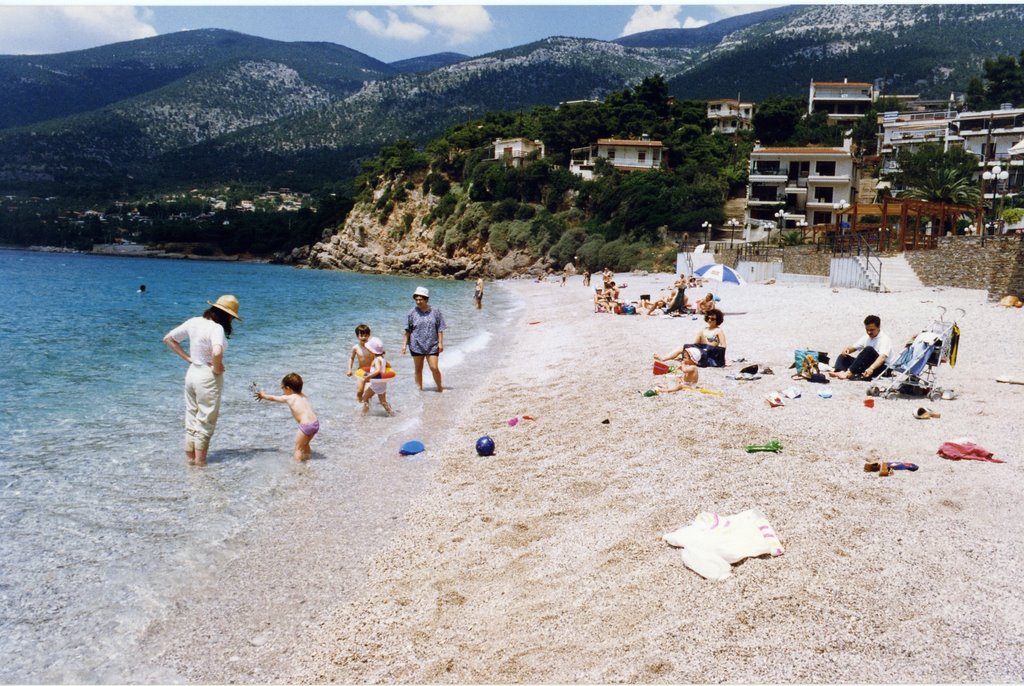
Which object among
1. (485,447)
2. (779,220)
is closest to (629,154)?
(779,220)

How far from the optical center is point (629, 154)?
210ft

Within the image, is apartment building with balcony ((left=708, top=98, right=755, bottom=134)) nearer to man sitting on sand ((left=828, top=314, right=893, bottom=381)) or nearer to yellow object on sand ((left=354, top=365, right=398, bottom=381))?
man sitting on sand ((left=828, top=314, right=893, bottom=381))

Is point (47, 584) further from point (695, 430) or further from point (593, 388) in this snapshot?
point (593, 388)

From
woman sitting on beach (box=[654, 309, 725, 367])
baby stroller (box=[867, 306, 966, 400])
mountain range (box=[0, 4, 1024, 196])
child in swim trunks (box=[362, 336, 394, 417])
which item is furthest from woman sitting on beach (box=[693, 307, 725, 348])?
mountain range (box=[0, 4, 1024, 196])

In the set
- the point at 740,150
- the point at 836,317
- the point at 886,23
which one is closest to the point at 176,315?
the point at 836,317

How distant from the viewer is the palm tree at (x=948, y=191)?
40.6 m

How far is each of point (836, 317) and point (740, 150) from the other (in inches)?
2084

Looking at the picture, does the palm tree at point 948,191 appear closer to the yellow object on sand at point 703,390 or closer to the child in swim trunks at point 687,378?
the child in swim trunks at point 687,378

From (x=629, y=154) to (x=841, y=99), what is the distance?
114ft

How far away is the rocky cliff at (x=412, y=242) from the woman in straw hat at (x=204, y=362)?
51533 mm

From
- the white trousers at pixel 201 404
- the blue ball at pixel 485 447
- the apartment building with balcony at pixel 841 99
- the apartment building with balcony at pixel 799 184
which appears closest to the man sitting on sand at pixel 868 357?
the blue ball at pixel 485 447

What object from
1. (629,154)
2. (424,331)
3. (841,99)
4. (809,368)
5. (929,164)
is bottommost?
(809,368)

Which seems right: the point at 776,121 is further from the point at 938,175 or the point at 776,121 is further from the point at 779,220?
the point at 938,175

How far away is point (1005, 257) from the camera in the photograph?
21203mm
